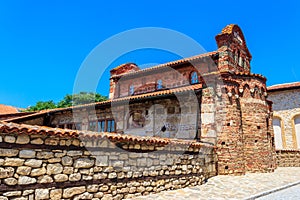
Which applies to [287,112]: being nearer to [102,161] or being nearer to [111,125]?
[111,125]

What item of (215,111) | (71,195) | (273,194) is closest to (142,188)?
(71,195)

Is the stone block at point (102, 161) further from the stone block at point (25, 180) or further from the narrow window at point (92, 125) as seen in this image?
the narrow window at point (92, 125)

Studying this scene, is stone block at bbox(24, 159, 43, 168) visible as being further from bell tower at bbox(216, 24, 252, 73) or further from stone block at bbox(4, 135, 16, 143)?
bell tower at bbox(216, 24, 252, 73)

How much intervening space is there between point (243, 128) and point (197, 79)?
5282 mm

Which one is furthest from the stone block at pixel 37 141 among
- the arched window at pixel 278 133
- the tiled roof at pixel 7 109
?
the tiled roof at pixel 7 109

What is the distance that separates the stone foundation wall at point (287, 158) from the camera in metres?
16.6

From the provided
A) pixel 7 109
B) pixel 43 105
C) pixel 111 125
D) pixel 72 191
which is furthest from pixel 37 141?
pixel 7 109

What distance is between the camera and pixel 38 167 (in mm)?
5016

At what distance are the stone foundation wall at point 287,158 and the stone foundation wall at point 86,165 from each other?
11.2m

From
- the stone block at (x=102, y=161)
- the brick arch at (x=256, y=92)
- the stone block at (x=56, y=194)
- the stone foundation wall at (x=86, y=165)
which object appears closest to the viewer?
the stone foundation wall at (x=86, y=165)

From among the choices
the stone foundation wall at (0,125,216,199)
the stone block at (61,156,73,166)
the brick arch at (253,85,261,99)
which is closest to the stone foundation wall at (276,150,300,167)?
the brick arch at (253,85,261,99)

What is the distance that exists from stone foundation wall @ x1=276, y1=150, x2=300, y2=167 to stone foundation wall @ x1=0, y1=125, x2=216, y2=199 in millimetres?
11215

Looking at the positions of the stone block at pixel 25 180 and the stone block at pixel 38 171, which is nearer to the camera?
the stone block at pixel 25 180

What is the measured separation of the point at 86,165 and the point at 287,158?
1606 centimetres
